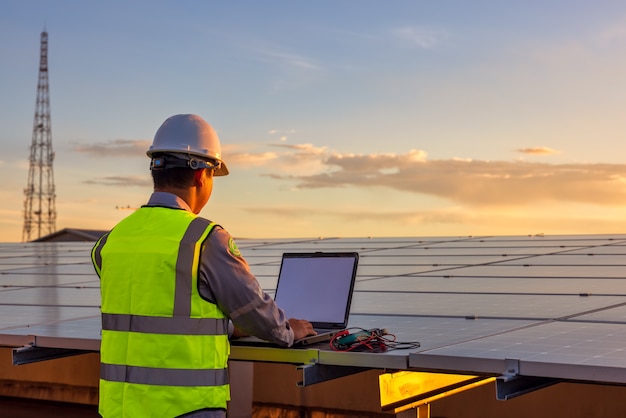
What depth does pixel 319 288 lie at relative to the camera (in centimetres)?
695

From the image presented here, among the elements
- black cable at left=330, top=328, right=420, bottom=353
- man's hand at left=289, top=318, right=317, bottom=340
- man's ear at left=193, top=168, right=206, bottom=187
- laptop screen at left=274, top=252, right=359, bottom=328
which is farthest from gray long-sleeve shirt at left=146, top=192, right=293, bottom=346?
laptop screen at left=274, top=252, right=359, bottom=328

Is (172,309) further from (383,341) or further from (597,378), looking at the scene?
(597,378)

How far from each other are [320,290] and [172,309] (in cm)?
Result: 164

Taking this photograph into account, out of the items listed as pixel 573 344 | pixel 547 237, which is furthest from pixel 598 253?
pixel 573 344

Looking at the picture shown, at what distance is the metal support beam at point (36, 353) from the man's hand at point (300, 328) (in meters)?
2.75

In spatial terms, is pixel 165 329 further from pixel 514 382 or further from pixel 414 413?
pixel 414 413

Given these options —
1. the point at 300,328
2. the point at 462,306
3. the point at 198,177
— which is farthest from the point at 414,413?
the point at 462,306

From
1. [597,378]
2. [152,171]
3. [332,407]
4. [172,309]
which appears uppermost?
[152,171]

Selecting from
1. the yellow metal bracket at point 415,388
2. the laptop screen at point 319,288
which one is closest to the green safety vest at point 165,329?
the laptop screen at point 319,288

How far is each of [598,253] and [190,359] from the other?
47.4ft

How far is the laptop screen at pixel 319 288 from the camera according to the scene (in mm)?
6824

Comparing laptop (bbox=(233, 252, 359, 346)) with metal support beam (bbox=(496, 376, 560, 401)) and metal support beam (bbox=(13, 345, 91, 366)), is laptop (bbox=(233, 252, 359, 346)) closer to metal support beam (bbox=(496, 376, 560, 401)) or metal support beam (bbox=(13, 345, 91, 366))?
metal support beam (bbox=(496, 376, 560, 401))

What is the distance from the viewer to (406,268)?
16453 mm

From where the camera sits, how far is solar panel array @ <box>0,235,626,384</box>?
6.43 meters
